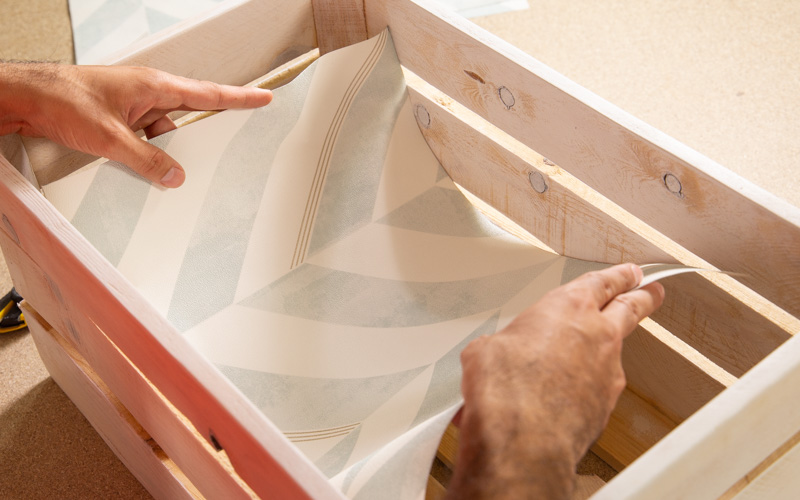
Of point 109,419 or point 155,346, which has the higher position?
point 155,346

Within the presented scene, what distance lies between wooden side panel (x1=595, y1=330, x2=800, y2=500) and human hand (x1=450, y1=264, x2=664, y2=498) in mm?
55

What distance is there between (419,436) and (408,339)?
33cm

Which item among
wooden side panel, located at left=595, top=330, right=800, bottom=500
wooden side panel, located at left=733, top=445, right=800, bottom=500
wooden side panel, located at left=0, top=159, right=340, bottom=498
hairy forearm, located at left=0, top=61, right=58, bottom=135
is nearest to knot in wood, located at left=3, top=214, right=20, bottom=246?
wooden side panel, located at left=0, top=159, right=340, bottom=498

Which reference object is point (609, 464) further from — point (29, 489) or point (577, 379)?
point (29, 489)

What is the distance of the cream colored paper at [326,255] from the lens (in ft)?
3.40

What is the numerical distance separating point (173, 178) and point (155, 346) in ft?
1.25

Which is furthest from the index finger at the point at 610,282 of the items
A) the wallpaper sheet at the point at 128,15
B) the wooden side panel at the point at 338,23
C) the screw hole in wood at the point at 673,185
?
the wallpaper sheet at the point at 128,15

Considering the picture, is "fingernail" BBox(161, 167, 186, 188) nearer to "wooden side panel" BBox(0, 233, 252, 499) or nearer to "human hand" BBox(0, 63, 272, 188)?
"human hand" BBox(0, 63, 272, 188)

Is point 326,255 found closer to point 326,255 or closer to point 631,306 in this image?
point 326,255

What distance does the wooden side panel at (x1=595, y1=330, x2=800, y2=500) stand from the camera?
59cm

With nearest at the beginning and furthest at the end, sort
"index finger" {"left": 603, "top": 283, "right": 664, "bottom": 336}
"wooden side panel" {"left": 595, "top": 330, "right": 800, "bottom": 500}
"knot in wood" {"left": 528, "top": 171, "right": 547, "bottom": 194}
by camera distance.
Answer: "wooden side panel" {"left": 595, "top": 330, "right": 800, "bottom": 500}, "index finger" {"left": 603, "top": 283, "right": 664, "bottom": 336}, "knot in wood" {"left": 528, "top": 171, "right": 547, "bottom": 194}

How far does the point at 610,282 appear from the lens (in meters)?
0.79

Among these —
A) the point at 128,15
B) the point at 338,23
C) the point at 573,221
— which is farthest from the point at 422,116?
the point at 128,15

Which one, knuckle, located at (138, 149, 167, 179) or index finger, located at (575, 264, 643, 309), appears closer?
index finger, located at (575, 264, 643, 309)
